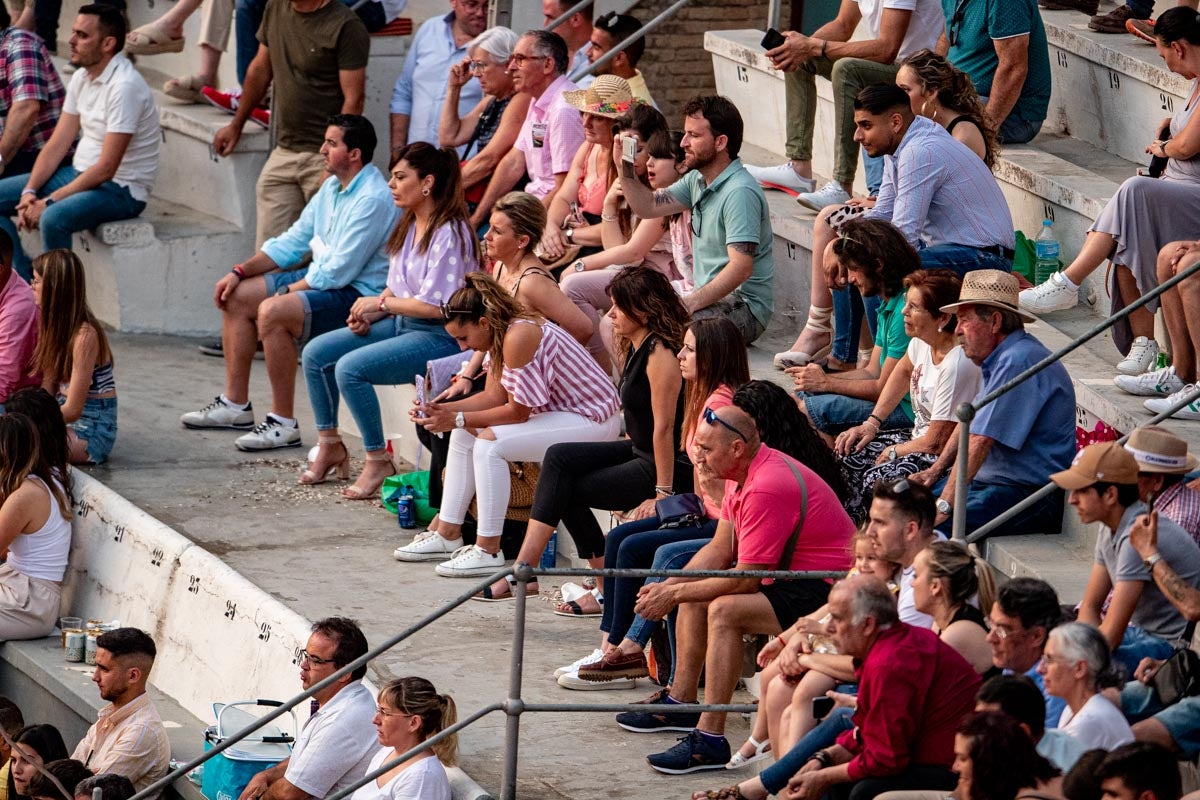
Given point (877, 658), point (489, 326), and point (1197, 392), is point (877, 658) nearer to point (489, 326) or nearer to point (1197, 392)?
point (1197, 392)

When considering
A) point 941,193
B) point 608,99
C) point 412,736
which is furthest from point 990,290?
point 608,99

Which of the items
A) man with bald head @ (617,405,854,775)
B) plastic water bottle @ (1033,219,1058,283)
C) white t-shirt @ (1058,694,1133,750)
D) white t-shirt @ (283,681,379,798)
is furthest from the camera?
plastic water bottle @ (1033,219,1058,283)

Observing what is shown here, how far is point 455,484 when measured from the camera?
8.57m

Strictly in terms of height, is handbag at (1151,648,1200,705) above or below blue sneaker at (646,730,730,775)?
above

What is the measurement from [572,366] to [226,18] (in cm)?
592

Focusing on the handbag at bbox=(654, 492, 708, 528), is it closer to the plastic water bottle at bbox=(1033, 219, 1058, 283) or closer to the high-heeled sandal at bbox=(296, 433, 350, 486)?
the plastic water bottle at bbox=(1033, 219, 1058, 283)

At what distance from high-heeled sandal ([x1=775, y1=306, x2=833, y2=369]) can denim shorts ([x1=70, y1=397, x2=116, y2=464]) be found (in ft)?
11.5

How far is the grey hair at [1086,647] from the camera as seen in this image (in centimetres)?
506

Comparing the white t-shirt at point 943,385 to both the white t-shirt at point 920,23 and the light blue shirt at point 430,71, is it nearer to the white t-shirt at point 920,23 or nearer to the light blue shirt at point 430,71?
the white t-shirt at point 920,23

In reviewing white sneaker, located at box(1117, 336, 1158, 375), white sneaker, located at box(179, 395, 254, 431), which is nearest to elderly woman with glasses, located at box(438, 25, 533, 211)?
white sneaker, located at box(179, 395, 254, 431)

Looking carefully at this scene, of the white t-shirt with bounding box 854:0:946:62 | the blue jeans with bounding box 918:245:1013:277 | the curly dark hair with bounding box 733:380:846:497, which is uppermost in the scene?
the white t-shirt with bounding box 854:0:946:62

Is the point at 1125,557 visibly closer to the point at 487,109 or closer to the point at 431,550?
the point at 431,550

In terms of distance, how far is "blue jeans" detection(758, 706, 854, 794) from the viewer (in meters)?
5.63

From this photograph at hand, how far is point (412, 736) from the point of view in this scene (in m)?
6.21
